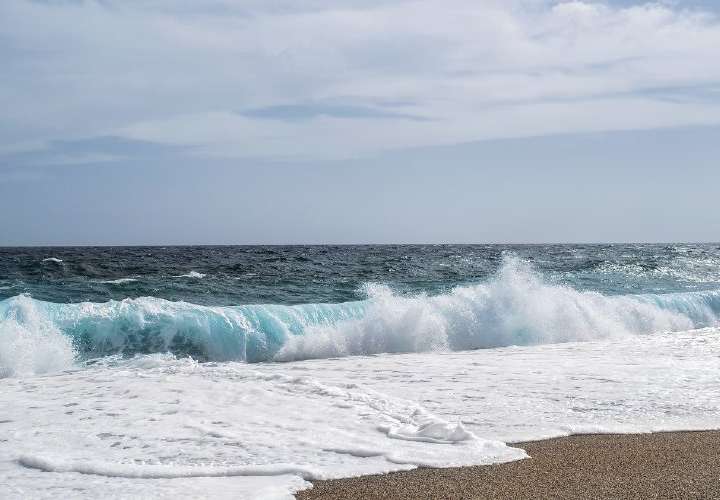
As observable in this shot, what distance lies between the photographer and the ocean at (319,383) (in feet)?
17.7

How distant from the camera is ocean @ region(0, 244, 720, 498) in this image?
5.40m

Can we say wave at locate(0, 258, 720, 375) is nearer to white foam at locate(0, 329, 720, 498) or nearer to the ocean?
the ocean

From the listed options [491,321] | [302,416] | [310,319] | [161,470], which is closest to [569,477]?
[302,416]

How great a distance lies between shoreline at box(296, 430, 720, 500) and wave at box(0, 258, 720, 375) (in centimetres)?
748

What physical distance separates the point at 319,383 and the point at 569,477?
4136 millimetres

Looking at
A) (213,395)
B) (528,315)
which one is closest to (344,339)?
(528,315)

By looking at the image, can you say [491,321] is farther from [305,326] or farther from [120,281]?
[120,281]

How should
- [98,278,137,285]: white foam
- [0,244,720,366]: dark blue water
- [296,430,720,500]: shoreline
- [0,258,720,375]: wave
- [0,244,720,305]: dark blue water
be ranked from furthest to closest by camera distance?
[98,278,137,285]: white foam < [0,244,720,305]: dark blue water < [0,244,720,366]: dark blue water < [0,258,720,375]: wave < [296,430,720,500]: shoreline

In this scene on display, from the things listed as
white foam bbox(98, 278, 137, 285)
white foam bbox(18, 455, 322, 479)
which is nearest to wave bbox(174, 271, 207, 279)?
white foam bbox(98, 278, 137, 285)

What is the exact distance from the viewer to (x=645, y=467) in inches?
204

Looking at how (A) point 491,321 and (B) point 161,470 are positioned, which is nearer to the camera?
(B) point 161,470

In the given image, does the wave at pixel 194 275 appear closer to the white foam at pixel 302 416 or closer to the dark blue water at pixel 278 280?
the dark blue water at pixel 278 280

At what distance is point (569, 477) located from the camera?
4938mm

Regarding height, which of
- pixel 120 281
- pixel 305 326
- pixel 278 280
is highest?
pixel 278 280
